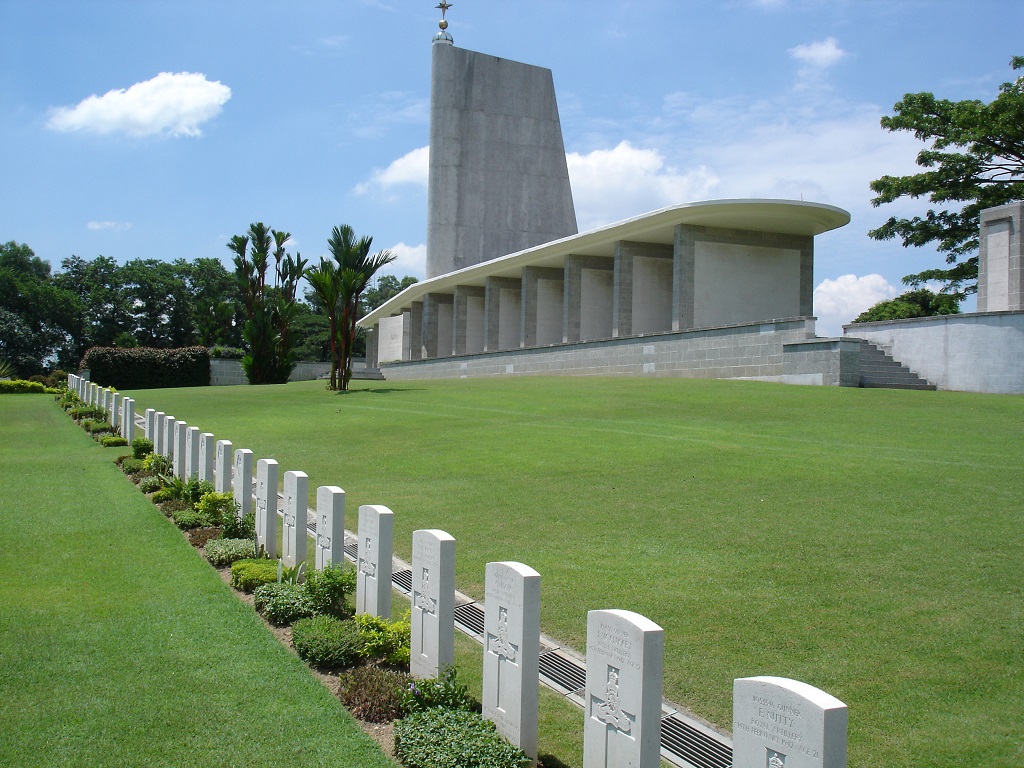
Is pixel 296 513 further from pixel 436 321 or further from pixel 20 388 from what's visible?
pixel 436 321

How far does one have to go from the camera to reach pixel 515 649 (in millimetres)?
3859

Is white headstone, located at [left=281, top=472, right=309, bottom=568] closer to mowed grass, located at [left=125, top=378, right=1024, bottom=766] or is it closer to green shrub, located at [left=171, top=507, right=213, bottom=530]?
mowed grass, located at [left=125, top=378, right=1024, bottom=766]

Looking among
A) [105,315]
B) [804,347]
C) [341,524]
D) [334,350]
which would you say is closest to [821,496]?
[341,524]

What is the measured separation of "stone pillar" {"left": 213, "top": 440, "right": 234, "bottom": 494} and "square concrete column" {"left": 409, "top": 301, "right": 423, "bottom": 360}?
140 feet

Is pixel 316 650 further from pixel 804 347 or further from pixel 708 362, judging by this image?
pixel 708 362

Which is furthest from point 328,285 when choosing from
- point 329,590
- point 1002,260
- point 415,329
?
point 415,329

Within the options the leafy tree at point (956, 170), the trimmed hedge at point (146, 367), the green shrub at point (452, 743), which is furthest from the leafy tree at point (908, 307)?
the green shrub at point (452, 743)

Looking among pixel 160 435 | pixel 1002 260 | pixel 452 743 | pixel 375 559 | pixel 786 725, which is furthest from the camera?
pixel 1002 260

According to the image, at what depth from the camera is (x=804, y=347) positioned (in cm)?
2153

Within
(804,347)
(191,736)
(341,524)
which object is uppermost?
(804,347)

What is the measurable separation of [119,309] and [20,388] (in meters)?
31.5

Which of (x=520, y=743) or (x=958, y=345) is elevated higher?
(x=958, y=345)

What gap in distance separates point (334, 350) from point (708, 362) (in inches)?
444

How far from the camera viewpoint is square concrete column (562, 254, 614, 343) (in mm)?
36875
